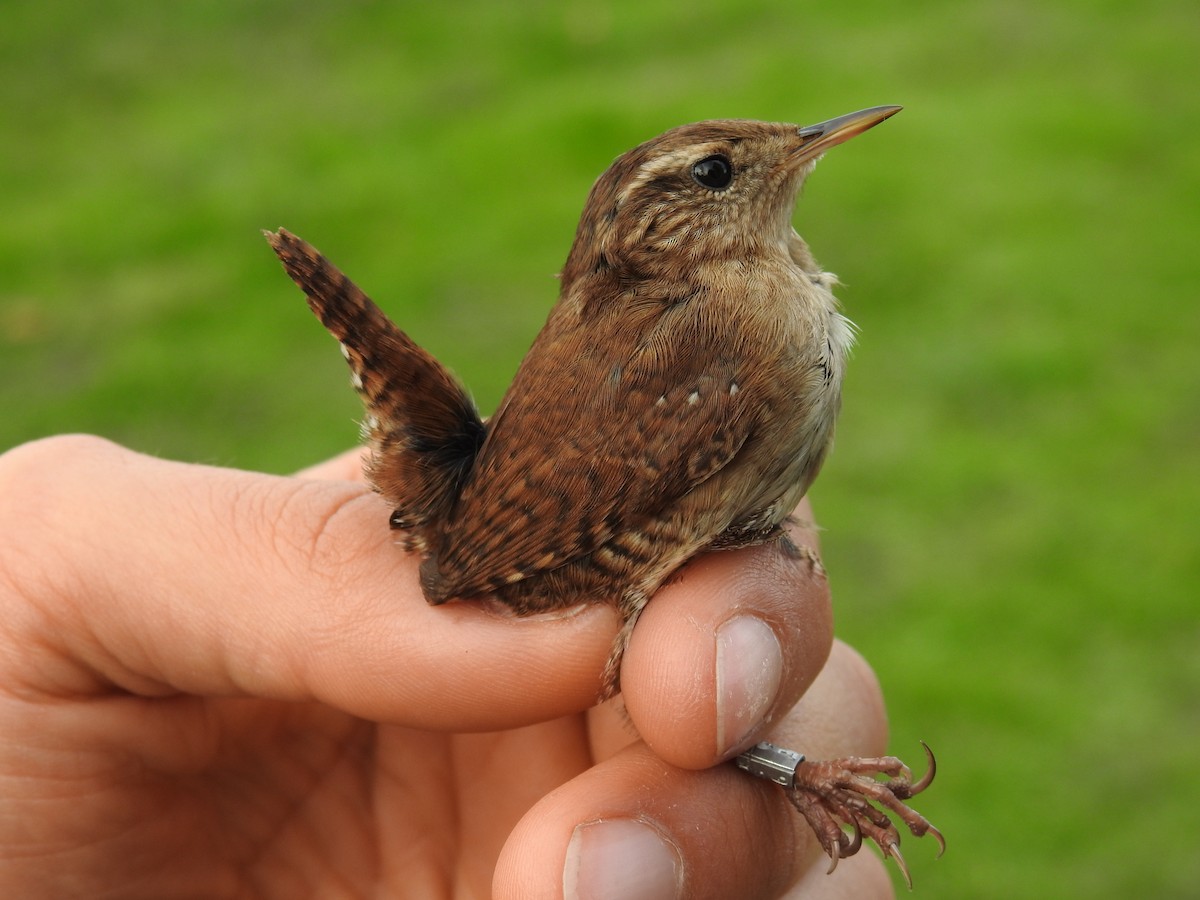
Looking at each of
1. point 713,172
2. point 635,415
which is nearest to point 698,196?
point 713,172

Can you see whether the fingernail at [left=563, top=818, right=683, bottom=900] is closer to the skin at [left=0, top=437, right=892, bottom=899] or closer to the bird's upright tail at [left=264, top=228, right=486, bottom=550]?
the skin at [left=0, top=437, right=892, bottom=899]

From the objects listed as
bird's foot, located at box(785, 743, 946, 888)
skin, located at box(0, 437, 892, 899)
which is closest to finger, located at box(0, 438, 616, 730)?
skin, located at box(0, 437, 892, 899)

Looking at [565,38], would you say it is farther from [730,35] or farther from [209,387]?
[209,387]

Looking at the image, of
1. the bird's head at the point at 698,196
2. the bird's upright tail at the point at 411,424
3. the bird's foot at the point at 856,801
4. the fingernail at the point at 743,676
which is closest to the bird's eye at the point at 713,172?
the bird's head at the point at 698,196

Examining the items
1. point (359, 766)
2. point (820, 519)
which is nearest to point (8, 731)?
point (359, 766)

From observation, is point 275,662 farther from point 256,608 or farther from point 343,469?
point 343,469

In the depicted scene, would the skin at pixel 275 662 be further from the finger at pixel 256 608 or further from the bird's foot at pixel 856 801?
the bird's foot at pixel 856 801

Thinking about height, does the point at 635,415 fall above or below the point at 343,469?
above
